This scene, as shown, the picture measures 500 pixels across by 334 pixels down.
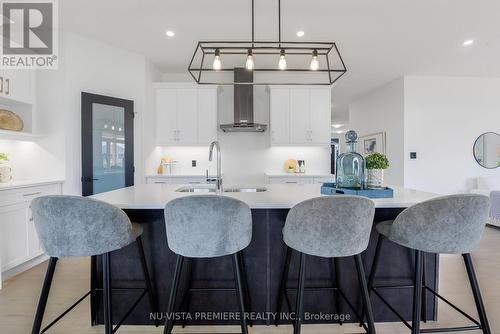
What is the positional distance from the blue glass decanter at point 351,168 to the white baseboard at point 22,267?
3274 mm

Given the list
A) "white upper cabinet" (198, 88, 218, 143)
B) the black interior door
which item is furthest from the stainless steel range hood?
the black interior door

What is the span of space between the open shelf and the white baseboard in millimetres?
1367

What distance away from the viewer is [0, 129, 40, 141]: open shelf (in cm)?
277

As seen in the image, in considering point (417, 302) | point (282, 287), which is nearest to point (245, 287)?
point (282, 287)

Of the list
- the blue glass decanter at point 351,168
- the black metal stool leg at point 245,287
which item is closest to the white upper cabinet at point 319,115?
the blue glass decanter at point 351,168

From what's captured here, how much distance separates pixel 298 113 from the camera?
444 cm

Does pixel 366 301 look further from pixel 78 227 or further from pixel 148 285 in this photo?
pixel 78 227

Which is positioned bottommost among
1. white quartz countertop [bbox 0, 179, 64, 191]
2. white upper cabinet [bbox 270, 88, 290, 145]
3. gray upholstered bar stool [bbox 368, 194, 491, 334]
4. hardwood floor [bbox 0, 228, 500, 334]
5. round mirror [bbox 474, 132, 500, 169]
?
hardwood floor [bbox 0, 228, 500, 334]

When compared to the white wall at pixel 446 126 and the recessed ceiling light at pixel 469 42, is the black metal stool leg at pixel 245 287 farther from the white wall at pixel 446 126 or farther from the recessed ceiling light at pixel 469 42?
the white wall at pixel 446 126

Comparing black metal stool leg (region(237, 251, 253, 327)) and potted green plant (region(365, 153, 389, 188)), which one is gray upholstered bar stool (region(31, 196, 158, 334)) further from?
potted green plant (region(365, 153, 389, 188))

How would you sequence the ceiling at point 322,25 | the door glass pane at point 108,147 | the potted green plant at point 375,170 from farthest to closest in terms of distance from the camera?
the door glass pane at point 108,147 < the ceiling at point 322,25 < the potted green plant at point 375,170

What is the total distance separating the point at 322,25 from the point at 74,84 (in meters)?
3.22

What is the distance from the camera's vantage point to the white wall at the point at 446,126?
4.94 m

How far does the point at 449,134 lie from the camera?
4.98 m
